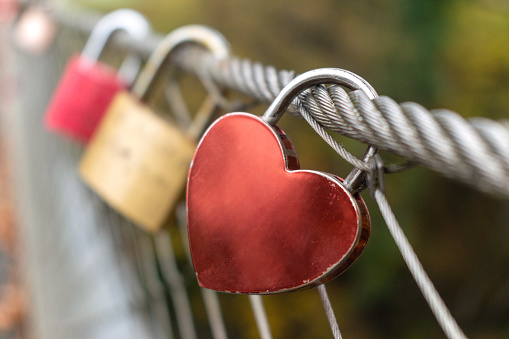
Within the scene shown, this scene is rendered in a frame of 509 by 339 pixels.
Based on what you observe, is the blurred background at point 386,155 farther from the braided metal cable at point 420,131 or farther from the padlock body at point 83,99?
the braided metal cable at point 420,131

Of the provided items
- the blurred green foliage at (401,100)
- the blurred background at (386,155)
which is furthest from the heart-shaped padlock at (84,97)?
the blurred green foliage at (401,100)

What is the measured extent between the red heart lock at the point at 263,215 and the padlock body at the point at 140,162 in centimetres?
20

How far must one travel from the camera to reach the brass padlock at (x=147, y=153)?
0.50m

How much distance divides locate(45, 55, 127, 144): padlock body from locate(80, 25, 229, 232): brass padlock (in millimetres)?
135

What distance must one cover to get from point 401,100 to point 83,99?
6.40 ft

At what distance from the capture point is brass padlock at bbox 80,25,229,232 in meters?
0.50

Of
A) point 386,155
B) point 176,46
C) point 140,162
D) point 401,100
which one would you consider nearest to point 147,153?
point 140,162

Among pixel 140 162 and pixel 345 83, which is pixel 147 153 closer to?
pixel 140 162

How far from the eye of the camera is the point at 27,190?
5.87 ft

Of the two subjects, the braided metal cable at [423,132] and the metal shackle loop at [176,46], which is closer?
the braided metal cable at [423,132]

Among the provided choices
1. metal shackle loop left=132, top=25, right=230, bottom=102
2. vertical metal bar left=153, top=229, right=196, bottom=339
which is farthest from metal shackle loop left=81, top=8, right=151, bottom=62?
vertical metal bar left=153, top=229, right=196, bottom=339

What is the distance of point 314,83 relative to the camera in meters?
0.26

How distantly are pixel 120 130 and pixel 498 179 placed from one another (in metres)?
0.45

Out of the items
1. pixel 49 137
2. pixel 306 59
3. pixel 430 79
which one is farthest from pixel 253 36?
pixel 49 137
